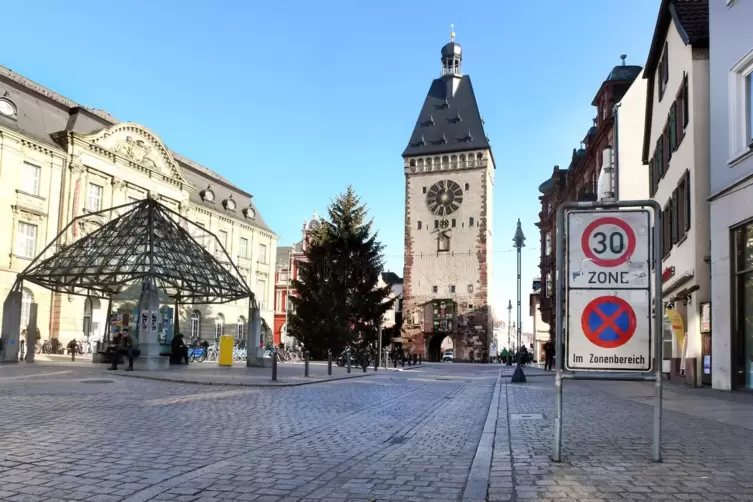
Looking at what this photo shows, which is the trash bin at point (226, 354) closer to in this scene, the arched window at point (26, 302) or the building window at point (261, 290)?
the arched window at point (26, 302)

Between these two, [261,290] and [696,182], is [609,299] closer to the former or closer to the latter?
[696,182]

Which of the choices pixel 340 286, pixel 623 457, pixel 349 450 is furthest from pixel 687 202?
pixel 340 286

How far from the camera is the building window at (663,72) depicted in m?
25.4

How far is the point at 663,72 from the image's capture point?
85.5ft

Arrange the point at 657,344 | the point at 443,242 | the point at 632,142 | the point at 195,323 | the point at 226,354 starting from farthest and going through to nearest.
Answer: the point at 443,242 → the point at 195,323 → the point at 632,142 → the point at 226,354 → the point at 657,344

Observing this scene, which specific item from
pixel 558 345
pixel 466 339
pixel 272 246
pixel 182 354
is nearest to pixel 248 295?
pixel 182 354

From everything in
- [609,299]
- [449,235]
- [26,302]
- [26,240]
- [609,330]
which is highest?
[449,235]

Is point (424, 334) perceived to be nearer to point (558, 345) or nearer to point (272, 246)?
point (272, 246)

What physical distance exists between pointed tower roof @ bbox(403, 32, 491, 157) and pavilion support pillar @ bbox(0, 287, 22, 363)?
6089 centimetres

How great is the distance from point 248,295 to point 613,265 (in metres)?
22.9

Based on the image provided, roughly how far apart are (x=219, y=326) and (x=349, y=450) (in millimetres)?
52538

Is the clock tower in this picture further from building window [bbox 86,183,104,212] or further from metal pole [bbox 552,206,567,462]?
metal pole [bbox 552,206,567,462]

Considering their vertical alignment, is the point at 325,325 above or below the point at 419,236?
below

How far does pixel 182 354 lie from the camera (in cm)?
2922
